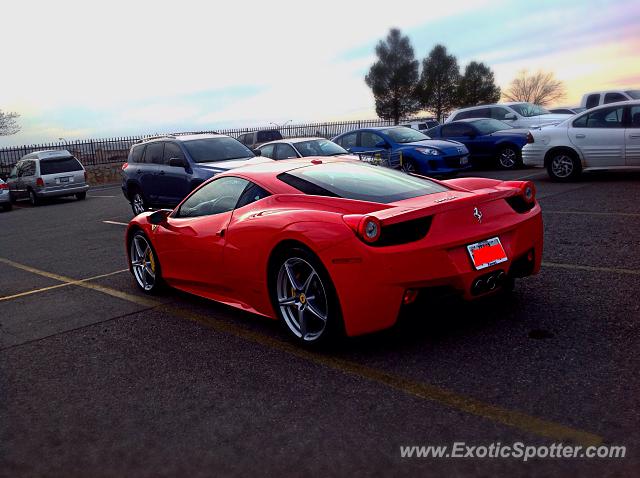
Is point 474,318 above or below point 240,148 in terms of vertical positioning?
below

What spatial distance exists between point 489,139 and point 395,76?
6336 cm

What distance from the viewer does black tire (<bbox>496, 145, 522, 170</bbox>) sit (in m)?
17.0

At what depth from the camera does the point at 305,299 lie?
4.52m

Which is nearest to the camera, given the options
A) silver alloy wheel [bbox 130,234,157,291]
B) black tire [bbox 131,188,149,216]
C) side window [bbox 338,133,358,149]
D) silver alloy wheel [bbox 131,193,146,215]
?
silver alloy wheel [bbox 130,234,157,291]

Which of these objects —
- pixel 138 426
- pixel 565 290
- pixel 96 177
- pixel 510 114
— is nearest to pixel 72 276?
pixel 138 426

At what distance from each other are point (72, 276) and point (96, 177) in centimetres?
2788

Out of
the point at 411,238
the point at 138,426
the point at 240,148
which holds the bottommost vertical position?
the point at 138,426

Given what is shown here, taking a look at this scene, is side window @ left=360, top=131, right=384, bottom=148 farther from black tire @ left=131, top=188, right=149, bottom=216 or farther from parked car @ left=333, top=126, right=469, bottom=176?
black tire @ left=131, top=188, right=149, bottom=216

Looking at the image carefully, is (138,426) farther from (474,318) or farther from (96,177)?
(96,177)

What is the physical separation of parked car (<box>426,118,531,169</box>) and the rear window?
1194 cm

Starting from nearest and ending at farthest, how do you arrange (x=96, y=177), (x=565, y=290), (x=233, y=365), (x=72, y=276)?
(x=233, y=365) → (x=565, y=290) → (x=72, y=276) → (x=96, y=177)

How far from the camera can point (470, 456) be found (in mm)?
2973

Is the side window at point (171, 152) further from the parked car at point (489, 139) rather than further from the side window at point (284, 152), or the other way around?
the parked car at point (489, 139)

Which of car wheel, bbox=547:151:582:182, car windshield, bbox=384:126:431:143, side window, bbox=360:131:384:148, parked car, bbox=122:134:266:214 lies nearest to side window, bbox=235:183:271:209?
parked car, bbox=122:134:266:214
